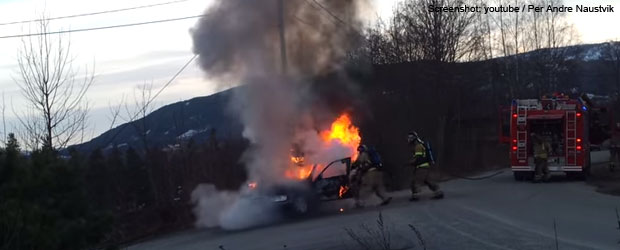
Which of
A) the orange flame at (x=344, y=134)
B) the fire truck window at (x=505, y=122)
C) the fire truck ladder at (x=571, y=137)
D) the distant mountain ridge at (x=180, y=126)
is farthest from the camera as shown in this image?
the fire truck window at (x=505, y=122)

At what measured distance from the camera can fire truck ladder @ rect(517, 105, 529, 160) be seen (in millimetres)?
23812

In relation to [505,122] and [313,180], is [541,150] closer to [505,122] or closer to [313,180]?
[505,122]

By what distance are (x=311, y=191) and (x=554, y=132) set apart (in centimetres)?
998

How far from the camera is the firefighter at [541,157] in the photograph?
2323cm

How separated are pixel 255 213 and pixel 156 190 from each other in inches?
319

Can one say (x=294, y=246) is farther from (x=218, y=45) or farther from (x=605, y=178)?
(x=605, y=178)

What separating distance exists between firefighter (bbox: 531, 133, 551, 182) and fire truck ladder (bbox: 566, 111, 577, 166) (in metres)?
0.67

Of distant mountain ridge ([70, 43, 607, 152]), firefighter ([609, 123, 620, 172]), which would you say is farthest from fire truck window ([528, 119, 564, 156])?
distant mountain ridge ([70, 43, 607, 152])

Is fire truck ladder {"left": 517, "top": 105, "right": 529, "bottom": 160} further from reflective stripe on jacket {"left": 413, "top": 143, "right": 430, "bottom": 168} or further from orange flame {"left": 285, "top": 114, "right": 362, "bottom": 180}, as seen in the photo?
reflective stripe on jacket {"left": 413, "top": 143, "right": 430, "bottom": 168}

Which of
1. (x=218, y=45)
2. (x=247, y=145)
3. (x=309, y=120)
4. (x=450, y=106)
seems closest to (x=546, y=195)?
(x=309, y=120)

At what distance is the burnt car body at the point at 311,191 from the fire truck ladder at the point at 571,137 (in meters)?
8.49

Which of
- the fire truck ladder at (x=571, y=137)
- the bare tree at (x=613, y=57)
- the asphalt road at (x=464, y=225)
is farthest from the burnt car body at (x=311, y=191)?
Answer: the bare tree at (x=613, y=57)

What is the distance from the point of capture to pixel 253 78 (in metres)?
19.1

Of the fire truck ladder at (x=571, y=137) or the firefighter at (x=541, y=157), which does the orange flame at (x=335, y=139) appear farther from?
the fire truck ladder at (x=571, y=137)
